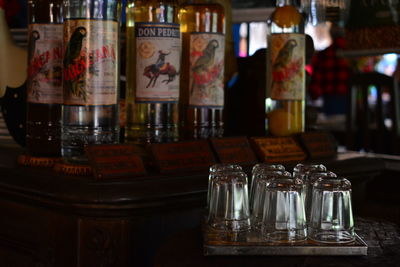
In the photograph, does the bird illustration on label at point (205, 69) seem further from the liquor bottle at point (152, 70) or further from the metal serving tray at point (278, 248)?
the metal serving tray at point (278, 248)

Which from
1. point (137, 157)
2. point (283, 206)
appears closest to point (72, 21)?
point (137, 157)

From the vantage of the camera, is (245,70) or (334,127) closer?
(245,70)

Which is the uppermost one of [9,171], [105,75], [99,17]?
[99,17]

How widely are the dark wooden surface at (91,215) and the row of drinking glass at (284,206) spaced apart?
0.08 metres

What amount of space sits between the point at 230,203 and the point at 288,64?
608 millimetres

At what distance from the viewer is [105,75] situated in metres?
1.10

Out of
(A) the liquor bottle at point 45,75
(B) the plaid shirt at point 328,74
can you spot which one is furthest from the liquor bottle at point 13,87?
(B) the plaid shirt at point 328,74

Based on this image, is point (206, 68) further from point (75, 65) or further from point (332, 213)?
point (332, 213)

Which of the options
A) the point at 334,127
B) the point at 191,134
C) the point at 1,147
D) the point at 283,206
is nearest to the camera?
the point at 283,206

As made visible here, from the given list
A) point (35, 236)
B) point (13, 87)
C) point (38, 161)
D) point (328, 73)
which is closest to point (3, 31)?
point (13, 87)

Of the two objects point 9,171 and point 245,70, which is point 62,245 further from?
point 245,70

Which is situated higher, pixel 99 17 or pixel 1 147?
pixel 99 17

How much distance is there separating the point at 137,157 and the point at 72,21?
0.26m

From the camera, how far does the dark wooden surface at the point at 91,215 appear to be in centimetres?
97
